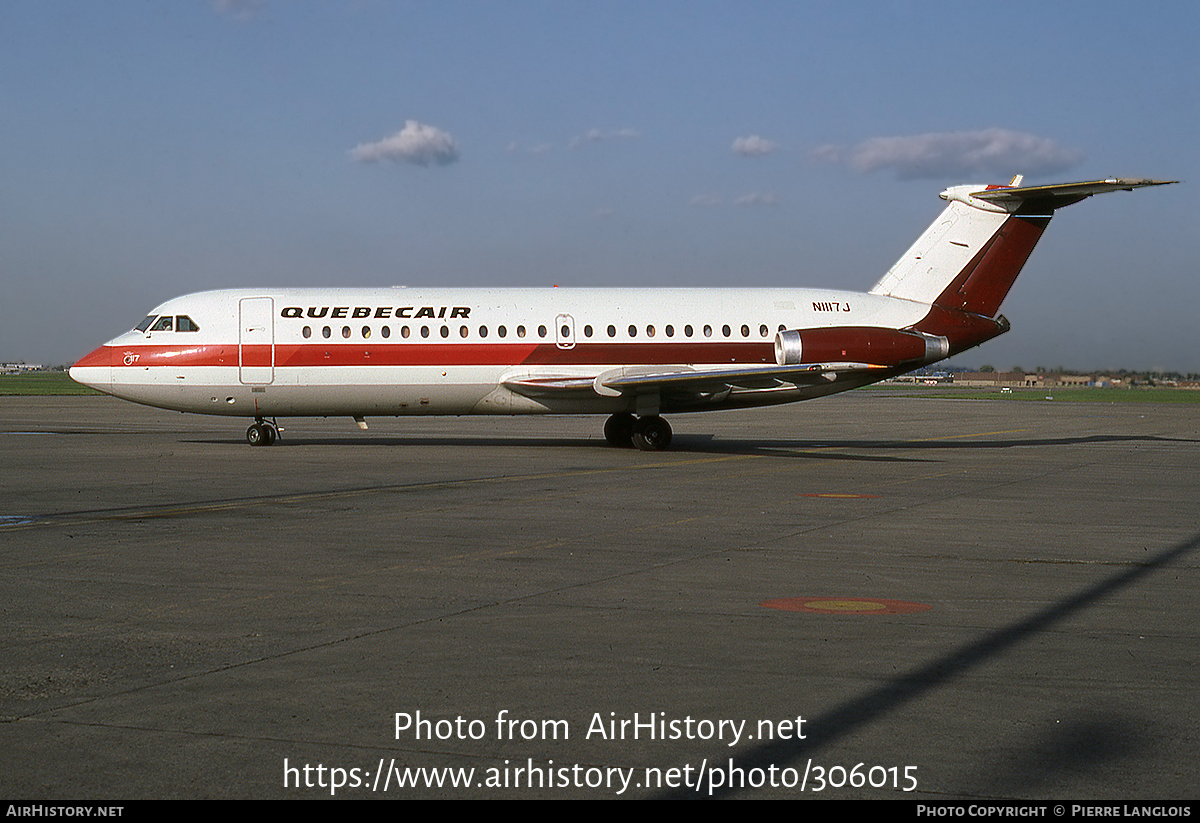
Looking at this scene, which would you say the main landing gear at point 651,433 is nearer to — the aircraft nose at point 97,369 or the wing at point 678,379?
the wing at point 678,379

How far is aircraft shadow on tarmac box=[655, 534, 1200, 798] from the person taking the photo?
17.0 feet

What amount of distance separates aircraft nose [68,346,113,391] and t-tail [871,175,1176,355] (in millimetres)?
18821

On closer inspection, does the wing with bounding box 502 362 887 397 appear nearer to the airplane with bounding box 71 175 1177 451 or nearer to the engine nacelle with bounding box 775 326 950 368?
the airplane with bounding box 71 175 1177 451

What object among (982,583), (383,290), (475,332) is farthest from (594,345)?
(982,583)

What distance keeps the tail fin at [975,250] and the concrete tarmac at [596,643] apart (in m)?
11.1

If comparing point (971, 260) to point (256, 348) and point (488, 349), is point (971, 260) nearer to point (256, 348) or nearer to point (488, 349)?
point (488, 349)

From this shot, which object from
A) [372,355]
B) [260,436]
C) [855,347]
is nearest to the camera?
[372,355]

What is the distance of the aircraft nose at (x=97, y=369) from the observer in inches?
1041

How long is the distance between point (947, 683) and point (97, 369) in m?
24.1

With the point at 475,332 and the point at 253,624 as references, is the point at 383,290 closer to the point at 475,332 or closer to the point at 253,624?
the point at 475,332

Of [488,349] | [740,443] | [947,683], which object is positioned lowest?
[947,683]

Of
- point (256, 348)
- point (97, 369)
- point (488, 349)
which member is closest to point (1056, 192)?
point (488, 349)

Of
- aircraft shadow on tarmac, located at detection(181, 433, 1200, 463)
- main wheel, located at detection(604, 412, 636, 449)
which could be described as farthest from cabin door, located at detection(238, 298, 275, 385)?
main wheel, located at detection(604, 412, 636, 449)

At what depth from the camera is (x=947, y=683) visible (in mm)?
6633
